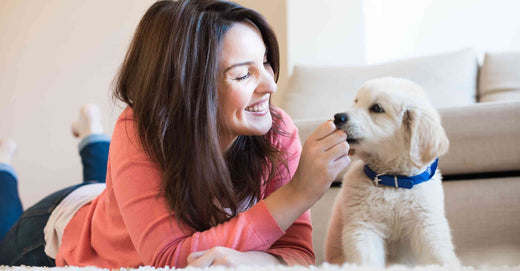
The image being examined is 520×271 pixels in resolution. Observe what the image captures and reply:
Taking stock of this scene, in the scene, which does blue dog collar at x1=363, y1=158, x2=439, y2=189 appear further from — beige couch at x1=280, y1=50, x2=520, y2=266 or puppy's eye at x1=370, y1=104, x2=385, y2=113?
beige couch at x1=280, y1=50, x2=520, y2=266

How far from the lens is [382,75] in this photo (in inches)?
93.9

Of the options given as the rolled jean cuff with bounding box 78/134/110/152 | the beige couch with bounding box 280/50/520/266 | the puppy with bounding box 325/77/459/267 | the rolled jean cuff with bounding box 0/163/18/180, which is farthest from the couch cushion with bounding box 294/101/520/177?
the rolled jean cuff with bounding box 0/163/18/180

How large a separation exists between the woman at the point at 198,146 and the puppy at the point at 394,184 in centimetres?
16

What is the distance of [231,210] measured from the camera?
1030 mm

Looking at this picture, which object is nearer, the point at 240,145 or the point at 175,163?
the point at 175,163

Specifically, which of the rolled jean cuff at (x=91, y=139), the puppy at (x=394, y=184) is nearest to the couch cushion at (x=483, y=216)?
the puppy at (x=394, y=184)

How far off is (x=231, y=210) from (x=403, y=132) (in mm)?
472

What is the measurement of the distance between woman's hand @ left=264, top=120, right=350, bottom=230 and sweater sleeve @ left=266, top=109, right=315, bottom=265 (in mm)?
140

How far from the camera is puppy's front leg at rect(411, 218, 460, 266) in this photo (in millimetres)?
1026

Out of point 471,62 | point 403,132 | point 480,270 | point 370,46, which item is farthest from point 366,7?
point 480,270

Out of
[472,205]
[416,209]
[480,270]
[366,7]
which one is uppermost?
[366,7]

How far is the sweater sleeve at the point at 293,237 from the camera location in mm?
1019

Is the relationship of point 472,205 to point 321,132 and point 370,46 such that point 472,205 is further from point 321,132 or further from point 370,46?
point 370,46

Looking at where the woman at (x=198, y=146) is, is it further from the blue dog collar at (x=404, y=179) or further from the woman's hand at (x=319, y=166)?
the blue dog collar at (x=404, y=179)
